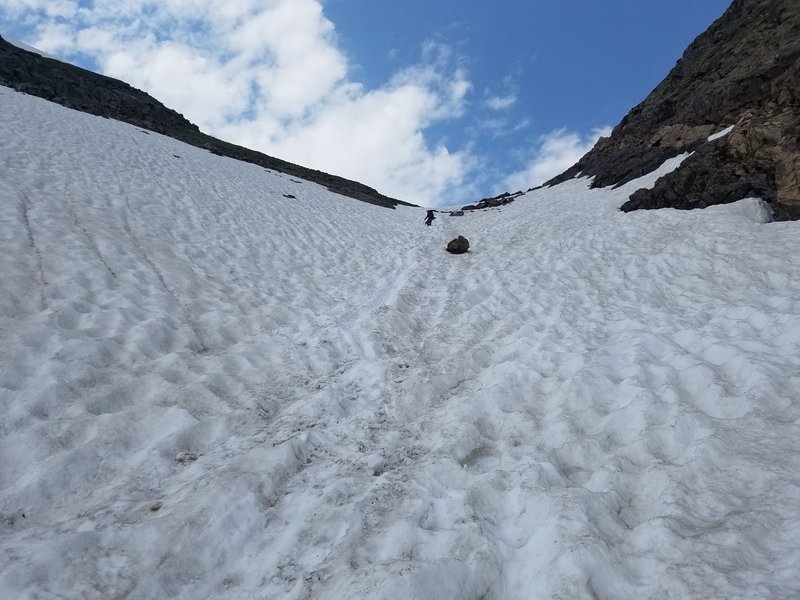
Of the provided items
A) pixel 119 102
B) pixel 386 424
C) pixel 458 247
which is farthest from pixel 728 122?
pixel 119 102

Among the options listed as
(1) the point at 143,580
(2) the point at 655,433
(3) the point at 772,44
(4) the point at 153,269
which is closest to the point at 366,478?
(1) the point at 143,580

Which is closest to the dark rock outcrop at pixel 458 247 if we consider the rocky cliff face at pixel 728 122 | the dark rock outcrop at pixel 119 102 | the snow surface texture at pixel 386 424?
the snow surface texture at pixel 386 424

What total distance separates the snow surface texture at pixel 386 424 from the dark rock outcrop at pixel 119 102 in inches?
1182

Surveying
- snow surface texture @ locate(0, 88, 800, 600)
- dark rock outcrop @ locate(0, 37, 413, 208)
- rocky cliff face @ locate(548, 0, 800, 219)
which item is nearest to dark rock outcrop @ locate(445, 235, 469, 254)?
snow surface texture @ locate(0, 88, 800, 600)

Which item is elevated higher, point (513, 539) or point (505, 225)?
point (505, 225)

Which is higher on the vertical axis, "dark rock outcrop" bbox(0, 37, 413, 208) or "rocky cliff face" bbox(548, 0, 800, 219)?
"dark rock outcrop" bbox(0, 37, 413, 208)

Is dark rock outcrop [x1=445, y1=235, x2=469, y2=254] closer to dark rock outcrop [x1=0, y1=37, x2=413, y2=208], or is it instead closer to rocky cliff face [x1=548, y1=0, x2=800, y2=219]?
rocky cliff face [x1=548, y1=0, x2=800, y2=219]

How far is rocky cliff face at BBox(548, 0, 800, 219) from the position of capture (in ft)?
45.9

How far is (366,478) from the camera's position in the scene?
16.3ft

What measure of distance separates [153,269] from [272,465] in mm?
6416

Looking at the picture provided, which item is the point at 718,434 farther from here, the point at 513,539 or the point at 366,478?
the point at 366,478

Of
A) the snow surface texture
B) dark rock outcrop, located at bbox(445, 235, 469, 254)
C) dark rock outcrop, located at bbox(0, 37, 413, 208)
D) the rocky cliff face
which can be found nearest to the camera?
the snow surface texture

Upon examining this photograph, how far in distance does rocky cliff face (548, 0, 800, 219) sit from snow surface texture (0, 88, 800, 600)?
3.32 meters

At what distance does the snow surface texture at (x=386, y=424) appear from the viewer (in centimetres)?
368
